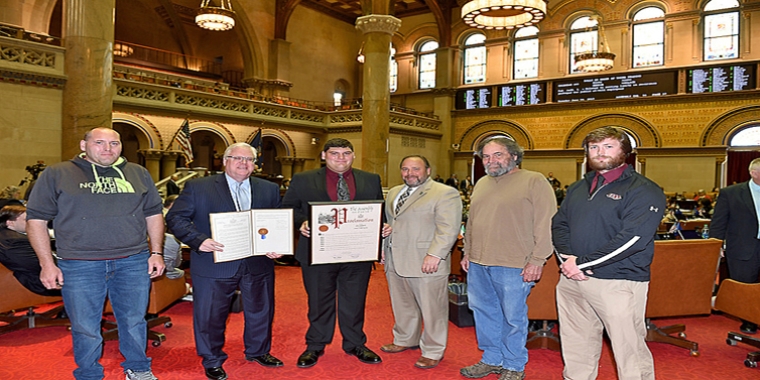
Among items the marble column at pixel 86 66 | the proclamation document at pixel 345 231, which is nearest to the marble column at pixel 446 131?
the marble column at pixel 86 66

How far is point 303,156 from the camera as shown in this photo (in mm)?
20656

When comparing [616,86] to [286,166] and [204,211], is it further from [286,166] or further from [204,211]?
[204,211]

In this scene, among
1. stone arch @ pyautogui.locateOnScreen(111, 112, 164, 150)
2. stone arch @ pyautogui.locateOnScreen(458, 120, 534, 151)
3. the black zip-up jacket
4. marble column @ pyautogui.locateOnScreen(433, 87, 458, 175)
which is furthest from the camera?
marble column @ pyautogui.locateOnScreen(433, 87, 458, 175)

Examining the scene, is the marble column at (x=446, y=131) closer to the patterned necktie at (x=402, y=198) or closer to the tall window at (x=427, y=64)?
the tall window at (x=427, y=64)

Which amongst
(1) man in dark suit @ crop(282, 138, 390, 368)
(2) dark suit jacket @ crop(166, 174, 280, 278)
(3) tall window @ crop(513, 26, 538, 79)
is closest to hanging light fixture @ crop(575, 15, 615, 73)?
(3) tall window @ crop(513, 26, 538, 79)

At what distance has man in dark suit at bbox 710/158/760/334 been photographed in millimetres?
4734

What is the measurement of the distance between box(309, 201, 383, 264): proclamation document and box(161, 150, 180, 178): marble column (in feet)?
47.9

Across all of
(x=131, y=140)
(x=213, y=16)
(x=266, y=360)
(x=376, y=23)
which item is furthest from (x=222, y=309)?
(x=131, y=140)

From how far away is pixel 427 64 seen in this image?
24.8 meters

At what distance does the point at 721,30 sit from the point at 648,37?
2.38 meters

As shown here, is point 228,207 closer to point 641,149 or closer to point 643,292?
point 643,292

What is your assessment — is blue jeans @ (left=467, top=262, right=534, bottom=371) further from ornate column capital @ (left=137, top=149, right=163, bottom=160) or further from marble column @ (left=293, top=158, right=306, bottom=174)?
marble column @ (left=293, top=158, right=306, bottom=174)

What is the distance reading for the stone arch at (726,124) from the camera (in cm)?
1764

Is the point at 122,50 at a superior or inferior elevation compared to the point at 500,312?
superior
